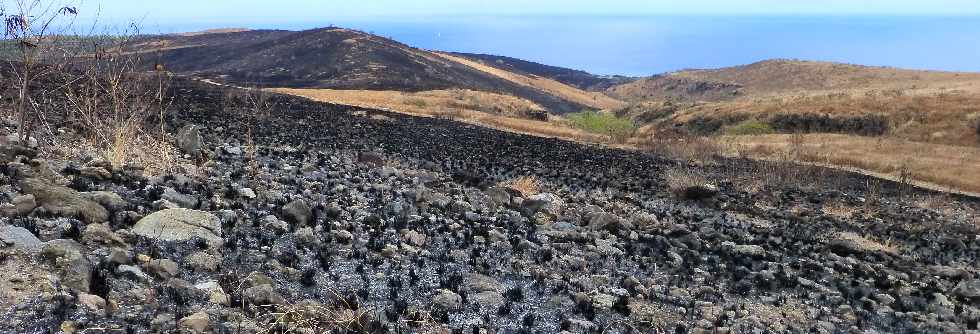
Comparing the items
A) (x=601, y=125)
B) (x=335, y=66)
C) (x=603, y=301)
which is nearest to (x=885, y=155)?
(x=601, y=125)

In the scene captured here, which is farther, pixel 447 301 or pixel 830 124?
pixel 830 124

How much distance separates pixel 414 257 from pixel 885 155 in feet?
120

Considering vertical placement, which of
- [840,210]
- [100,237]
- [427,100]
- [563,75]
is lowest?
[840,210]

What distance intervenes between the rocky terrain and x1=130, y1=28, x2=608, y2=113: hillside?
184 feet

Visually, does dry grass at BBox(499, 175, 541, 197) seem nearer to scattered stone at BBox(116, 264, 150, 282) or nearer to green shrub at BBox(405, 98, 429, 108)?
scattered stone at BBox(116, 264, 150, 282)

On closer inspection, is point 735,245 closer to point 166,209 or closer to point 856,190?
point 166,209

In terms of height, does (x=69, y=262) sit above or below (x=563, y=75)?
below

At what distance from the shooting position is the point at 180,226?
757cm

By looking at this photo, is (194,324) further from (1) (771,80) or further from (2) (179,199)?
(1) (771,80)

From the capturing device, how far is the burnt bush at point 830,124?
50.2 metres

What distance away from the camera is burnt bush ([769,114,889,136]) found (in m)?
50.2

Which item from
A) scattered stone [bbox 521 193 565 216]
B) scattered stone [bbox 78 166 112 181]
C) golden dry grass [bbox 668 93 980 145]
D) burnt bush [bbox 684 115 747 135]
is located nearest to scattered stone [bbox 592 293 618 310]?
scattered stone [bbox 521 193 565 216]

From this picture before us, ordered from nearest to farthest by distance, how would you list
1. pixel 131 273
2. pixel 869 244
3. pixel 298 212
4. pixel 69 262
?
pixel 69 262, pixel 131 273, pixel 298 212, pixel 869 244

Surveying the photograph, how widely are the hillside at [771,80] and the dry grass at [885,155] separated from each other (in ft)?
161
